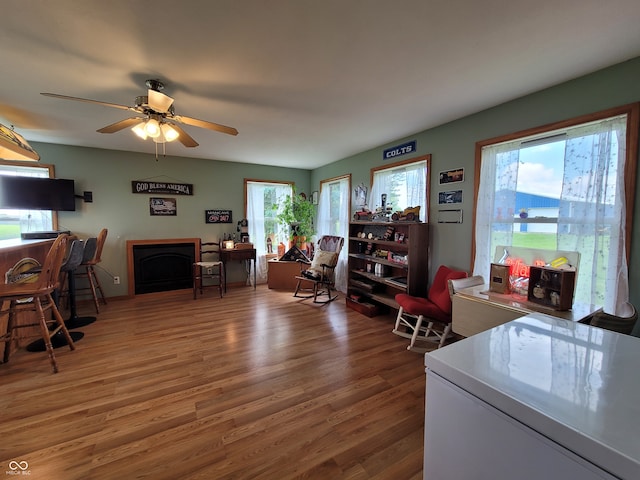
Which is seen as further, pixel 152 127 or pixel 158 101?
pixel 152 127

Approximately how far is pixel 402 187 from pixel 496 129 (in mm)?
1311

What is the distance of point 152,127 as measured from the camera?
2.29 meters

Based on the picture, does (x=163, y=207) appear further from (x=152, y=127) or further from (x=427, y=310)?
(x=427, y=310)

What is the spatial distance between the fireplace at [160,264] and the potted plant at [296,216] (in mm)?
1702

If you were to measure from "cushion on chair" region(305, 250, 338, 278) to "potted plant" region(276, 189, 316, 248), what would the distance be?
113cm

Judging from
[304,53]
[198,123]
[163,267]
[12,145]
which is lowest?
[163,267]

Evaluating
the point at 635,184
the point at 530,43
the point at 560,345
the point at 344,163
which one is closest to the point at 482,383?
the point at 560,345

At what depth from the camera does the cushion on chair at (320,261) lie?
4309 millimetres

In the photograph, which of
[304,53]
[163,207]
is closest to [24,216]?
[163,207]

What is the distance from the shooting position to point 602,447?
1.69ft

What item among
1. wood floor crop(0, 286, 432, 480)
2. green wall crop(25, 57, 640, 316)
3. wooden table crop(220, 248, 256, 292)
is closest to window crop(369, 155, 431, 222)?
green wall crop(25, 57, 640, 316)

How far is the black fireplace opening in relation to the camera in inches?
177

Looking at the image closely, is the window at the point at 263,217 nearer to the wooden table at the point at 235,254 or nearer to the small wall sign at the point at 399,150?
the wooden table at the point at 235,254

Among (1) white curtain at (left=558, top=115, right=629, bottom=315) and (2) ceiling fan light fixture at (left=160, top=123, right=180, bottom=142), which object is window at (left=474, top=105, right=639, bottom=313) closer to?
(1) white curtain at (left=558, top=115, right=629, bottom=315)
